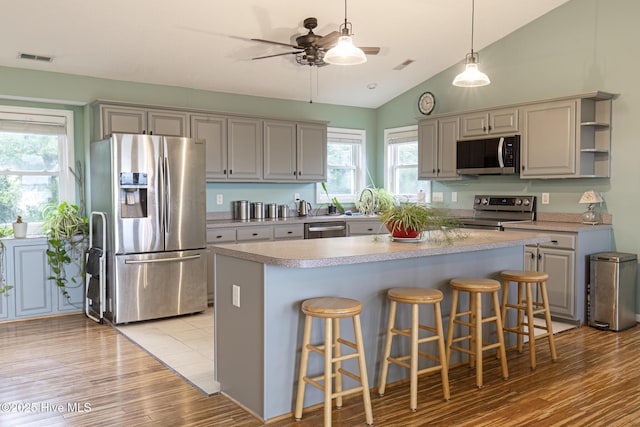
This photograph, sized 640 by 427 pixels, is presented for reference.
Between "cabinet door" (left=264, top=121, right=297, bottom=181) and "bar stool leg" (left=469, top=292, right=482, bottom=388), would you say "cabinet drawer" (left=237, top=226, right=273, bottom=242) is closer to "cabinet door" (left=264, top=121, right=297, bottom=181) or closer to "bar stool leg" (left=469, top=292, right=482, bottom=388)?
"cabinet door" (left=264, top=121, right=297, bottom=181)

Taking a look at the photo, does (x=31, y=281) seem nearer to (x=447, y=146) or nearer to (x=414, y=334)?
(x=414, y=334)

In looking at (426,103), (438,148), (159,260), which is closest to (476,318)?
(159,260)

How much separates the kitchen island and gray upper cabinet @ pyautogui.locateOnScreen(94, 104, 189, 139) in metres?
2.73

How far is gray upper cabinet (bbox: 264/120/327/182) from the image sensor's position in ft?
20.6

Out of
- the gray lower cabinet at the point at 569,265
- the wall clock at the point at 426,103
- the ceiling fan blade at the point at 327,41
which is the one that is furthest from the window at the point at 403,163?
the ceiling fan blade at the point at 327,41

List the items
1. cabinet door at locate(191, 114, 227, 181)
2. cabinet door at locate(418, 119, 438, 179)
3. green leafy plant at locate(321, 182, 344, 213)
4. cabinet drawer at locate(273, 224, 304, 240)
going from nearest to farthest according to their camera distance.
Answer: cabinet door at locate(191, 114, 227, 181), cabinet drawer at locate(273, 224, 304, 240), cabinet door at locate(418, 119, 438, 179), green leafy plant at locate(321, 182, 344, 213)

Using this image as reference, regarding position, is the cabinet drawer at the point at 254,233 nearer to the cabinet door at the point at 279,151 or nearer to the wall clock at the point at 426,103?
the cabinet door at the point at 279,151

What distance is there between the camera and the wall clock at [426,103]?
665 centimetres

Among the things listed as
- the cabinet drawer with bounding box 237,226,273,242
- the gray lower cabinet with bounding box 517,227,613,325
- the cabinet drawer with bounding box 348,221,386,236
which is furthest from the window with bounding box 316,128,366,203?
the gray lower cabinet with bounding box 517,227,613,325

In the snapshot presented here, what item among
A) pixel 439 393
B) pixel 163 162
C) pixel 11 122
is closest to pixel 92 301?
pixel 163 162

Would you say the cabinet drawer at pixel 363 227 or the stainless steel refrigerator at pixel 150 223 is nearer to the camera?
the stainless steel refrigerator at pixel 150 223

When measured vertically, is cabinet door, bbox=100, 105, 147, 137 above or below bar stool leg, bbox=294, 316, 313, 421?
above

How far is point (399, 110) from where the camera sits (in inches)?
284

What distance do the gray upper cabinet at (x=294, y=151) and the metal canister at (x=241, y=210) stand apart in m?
0.41
